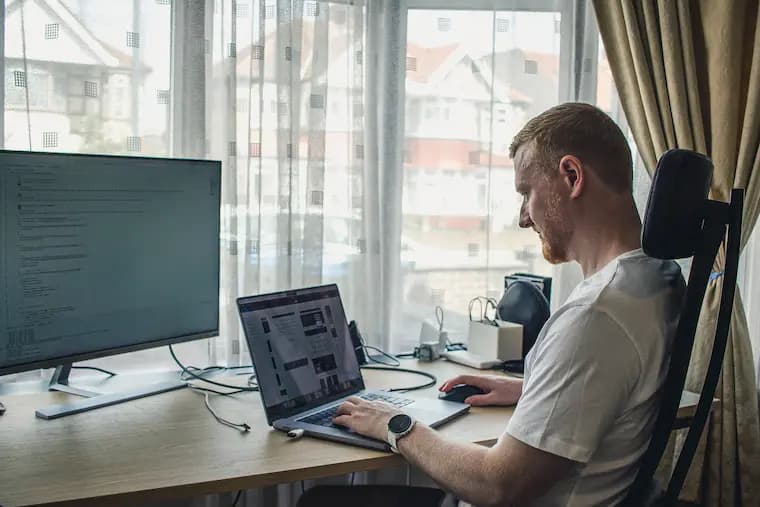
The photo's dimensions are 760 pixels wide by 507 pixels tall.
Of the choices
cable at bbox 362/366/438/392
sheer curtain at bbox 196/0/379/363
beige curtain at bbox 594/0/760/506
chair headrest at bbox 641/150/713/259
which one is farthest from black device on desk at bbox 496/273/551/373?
chair headrest at bbox 641/150/713/259

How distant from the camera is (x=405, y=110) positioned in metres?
2.58

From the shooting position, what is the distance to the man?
130 cm

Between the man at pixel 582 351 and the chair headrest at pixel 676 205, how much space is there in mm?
134

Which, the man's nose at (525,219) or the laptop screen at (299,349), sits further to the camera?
the laptop screen at (299,349)

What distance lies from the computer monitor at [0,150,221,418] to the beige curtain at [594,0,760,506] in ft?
4.85

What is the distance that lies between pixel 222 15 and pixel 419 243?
37.6 inches

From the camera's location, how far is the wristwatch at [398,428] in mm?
1565

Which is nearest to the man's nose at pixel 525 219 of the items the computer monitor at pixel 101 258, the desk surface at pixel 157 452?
the desk surface at pixel 157 452

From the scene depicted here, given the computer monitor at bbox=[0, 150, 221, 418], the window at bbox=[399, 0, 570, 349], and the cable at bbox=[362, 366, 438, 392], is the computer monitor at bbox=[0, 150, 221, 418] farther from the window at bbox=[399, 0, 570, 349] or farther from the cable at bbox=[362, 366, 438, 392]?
the window at bbox=[399, 0, 570, 349]

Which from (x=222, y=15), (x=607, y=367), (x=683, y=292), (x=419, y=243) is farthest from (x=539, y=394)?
(x=222, y=15)

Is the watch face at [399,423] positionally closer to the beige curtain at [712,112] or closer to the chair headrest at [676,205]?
the chair headrest at [676,205]

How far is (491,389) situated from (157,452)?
826mm

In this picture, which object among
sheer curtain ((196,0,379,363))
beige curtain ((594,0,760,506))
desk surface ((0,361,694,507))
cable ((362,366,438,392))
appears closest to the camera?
desk surface ((0,361,694,507))

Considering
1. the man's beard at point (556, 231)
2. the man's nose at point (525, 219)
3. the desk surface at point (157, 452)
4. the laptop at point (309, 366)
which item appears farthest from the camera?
the laptop at point (309, 366)
